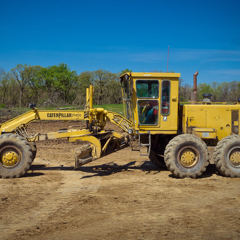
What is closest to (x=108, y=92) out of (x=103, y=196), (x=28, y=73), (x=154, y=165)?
(x=28, y=73)

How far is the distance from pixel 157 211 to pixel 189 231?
91 cm

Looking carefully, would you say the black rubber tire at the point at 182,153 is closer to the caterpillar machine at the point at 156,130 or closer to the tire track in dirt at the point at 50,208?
the caterpillar machine at the point at 156,130

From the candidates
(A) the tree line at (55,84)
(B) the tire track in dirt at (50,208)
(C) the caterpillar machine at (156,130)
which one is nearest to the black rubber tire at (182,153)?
(C) the caterpillar machine at (156,130)

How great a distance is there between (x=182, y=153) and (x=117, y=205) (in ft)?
9.27

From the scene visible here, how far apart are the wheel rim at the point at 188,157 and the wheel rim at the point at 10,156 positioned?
4656 millimetres

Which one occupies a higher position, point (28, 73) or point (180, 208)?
point (28, 73)

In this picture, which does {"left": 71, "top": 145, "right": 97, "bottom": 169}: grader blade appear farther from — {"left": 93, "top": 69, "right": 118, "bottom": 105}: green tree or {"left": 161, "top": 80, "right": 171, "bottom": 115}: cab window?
{"left": 93, "top": 69, "right": 118, "bottom": 105}: green tree

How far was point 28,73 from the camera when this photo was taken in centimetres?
4819

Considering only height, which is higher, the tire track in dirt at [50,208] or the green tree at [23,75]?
the green tree at [23,75]

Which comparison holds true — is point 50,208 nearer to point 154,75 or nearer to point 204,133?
point 154,75

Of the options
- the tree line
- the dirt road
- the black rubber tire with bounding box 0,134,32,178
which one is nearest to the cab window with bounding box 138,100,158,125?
the dirt road

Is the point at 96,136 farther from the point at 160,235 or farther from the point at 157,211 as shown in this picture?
the point at 160,235

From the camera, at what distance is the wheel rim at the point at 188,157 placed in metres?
7.14

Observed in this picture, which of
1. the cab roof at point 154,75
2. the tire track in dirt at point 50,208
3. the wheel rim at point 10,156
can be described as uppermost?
the cab roof at point 154,75
